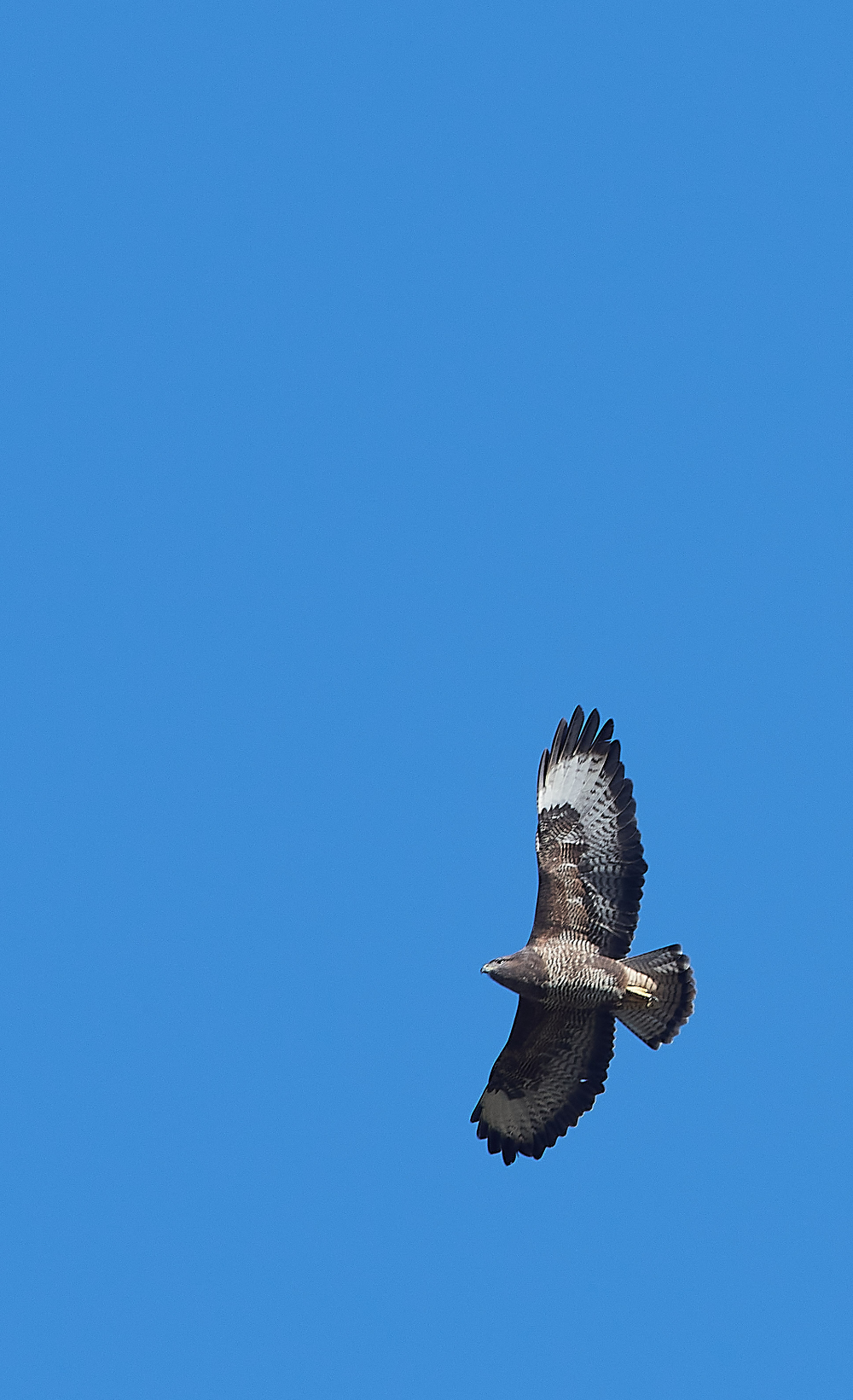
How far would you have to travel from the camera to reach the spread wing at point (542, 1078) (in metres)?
15.4

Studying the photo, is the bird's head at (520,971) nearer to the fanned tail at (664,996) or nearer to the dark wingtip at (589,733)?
the fanned tail at (664,996)

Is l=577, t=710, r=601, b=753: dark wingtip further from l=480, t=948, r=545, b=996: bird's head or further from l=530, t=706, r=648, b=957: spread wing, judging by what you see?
l=480, t=948, r=545, b=996: bird's head

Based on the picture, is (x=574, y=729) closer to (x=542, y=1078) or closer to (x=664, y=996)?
(x=664, y=996)

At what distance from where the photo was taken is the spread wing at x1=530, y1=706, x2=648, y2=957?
1508 centimetres

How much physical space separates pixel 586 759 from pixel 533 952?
1.65 metres

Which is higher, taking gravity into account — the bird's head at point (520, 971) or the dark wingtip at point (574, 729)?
the dark wingtip at point (574, 729)

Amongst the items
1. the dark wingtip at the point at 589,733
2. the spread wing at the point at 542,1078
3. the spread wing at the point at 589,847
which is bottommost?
the spread wing at the point at 542,1078

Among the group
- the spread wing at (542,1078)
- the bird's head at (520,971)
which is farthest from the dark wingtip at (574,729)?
the spread wing at (542,1078)

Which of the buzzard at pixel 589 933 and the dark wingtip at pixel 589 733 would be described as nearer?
the buzzard at pixel 589 933

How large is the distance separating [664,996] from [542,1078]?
134 cm

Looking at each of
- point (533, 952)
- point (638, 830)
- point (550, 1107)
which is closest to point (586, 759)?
point (638, 830)

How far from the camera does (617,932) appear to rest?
Result: 15.1m

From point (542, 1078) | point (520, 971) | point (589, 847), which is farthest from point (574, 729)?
point (542, 1078)

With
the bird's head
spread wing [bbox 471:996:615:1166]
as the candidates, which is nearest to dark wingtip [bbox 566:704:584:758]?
the bird's head
